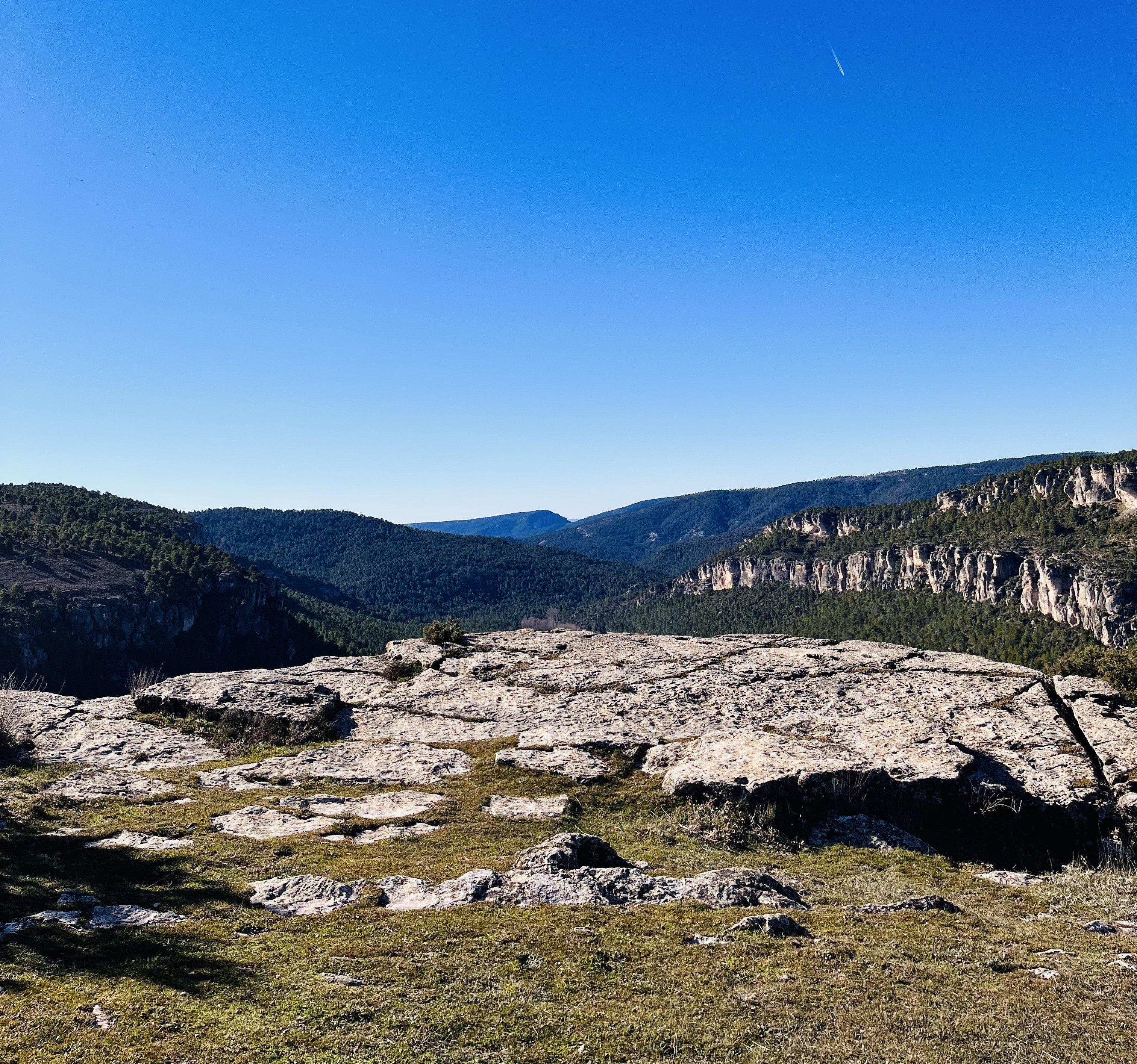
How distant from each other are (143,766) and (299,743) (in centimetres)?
457

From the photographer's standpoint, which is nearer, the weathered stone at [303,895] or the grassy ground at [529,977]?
the grassy ground at [529,977]

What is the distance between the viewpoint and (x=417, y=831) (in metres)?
15.6

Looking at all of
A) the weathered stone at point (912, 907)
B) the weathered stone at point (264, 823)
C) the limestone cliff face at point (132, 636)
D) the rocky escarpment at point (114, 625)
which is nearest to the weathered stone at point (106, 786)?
the weathered stone at point (264, 823)

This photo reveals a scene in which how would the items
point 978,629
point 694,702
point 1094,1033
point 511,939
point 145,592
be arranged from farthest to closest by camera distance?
point 978,629
point 145,592
point 694,702
point 511,939
point 1094,1033

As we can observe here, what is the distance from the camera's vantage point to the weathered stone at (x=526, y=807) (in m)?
16.9

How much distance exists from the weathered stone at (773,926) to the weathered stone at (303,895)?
640 cm

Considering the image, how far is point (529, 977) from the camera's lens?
8.80 m

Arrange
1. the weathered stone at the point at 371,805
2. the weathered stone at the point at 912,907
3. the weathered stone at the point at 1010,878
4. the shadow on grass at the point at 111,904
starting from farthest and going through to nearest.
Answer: the weathered stone at the point at 371,805 < the weathered stone at the point at 1010,878 < the weathered stone at the point at 912,907 < the shadow on grass at the point at 111,904

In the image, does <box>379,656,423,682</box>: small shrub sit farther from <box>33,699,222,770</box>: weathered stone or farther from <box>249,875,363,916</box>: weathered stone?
<box>249,875,363,916</box>: weathered stone

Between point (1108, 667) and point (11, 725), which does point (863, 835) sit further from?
point (11, 725)

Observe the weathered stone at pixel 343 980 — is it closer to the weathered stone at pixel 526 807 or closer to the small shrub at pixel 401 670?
the weathered stone at pixel 526 807

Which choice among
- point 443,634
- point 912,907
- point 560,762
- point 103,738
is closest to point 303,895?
point 560,762

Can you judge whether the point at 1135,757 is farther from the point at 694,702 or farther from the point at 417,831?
the point at 417,831

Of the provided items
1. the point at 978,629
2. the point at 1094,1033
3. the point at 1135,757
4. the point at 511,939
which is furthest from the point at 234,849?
the point at 978,629
